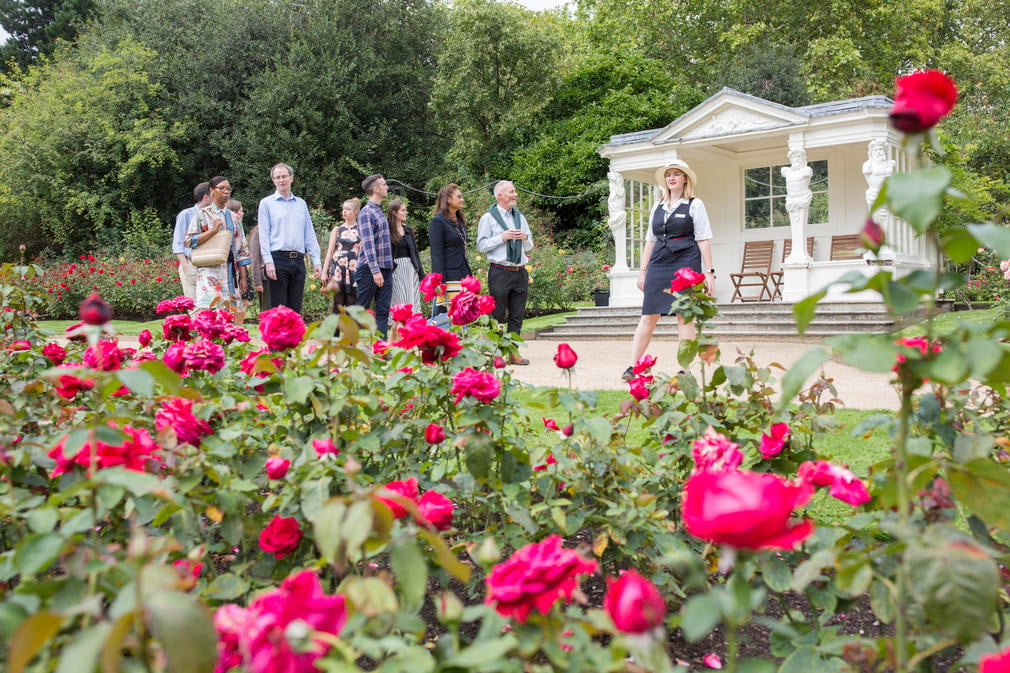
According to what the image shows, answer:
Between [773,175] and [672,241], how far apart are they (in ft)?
33.1

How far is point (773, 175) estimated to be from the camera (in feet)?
48.8

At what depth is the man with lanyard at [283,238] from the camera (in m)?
7.38

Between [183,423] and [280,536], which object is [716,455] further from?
[183,423]

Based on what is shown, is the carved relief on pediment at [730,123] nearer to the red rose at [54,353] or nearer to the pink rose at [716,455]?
the red rose at [54,353]

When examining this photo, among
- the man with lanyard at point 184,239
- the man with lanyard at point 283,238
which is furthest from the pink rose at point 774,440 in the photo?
the man with lanyard at point 184,239

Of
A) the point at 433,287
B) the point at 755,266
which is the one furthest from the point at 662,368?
the point at 755,266

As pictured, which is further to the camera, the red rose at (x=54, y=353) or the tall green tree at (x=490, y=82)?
the tall green tree at (x=490, y=82)

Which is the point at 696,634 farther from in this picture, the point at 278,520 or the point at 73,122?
the point at 73,122

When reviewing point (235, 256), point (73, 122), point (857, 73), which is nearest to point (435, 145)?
point (73, 122)

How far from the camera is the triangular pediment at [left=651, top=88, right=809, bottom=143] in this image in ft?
41.7

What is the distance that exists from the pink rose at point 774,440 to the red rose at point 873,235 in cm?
108

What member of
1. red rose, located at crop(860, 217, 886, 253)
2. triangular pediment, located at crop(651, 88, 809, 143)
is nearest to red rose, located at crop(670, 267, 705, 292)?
red rose, located at crop(860, 217, 886, 253)

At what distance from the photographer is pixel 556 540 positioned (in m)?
0.99

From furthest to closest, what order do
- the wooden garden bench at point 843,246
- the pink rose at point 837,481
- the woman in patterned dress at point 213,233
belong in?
1. the wooden garden bench at point 843,246
2. the woman in patterned dress at point 213,233
3. the pink rose at point 837,481
